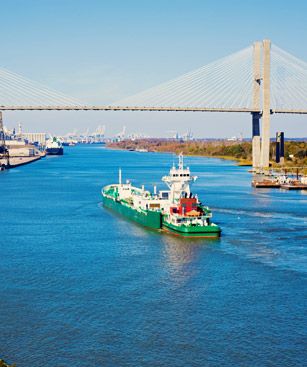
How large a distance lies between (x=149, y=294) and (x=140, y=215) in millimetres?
8756

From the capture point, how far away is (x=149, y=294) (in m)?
11.9

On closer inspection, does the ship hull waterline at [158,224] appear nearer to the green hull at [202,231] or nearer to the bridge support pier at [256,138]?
the green hull at [202,231]

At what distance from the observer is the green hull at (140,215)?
1930 centimetres

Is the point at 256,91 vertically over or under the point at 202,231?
over

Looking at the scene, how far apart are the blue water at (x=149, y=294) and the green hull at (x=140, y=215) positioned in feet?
1.05

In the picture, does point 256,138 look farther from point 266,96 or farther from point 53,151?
point 53,151

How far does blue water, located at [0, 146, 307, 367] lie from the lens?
9312 mm

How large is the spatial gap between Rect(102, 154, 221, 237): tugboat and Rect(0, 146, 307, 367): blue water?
38 centimetres

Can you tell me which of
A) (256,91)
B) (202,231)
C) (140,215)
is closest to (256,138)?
(256,91)

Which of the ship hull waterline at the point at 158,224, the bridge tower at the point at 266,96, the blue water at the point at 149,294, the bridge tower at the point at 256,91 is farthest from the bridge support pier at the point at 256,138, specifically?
the blue water at the point at 149,294

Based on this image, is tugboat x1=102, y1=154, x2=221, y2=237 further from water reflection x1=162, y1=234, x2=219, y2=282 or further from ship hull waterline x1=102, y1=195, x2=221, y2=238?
water reflection x1=162, y1=234, x2=219, y2=282

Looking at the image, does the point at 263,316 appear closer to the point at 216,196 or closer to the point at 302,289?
the point at 302,289

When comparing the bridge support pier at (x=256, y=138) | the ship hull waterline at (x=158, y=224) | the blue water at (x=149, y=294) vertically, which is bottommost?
the blue water at (x=149, y=294)

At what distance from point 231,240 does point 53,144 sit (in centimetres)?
7708
